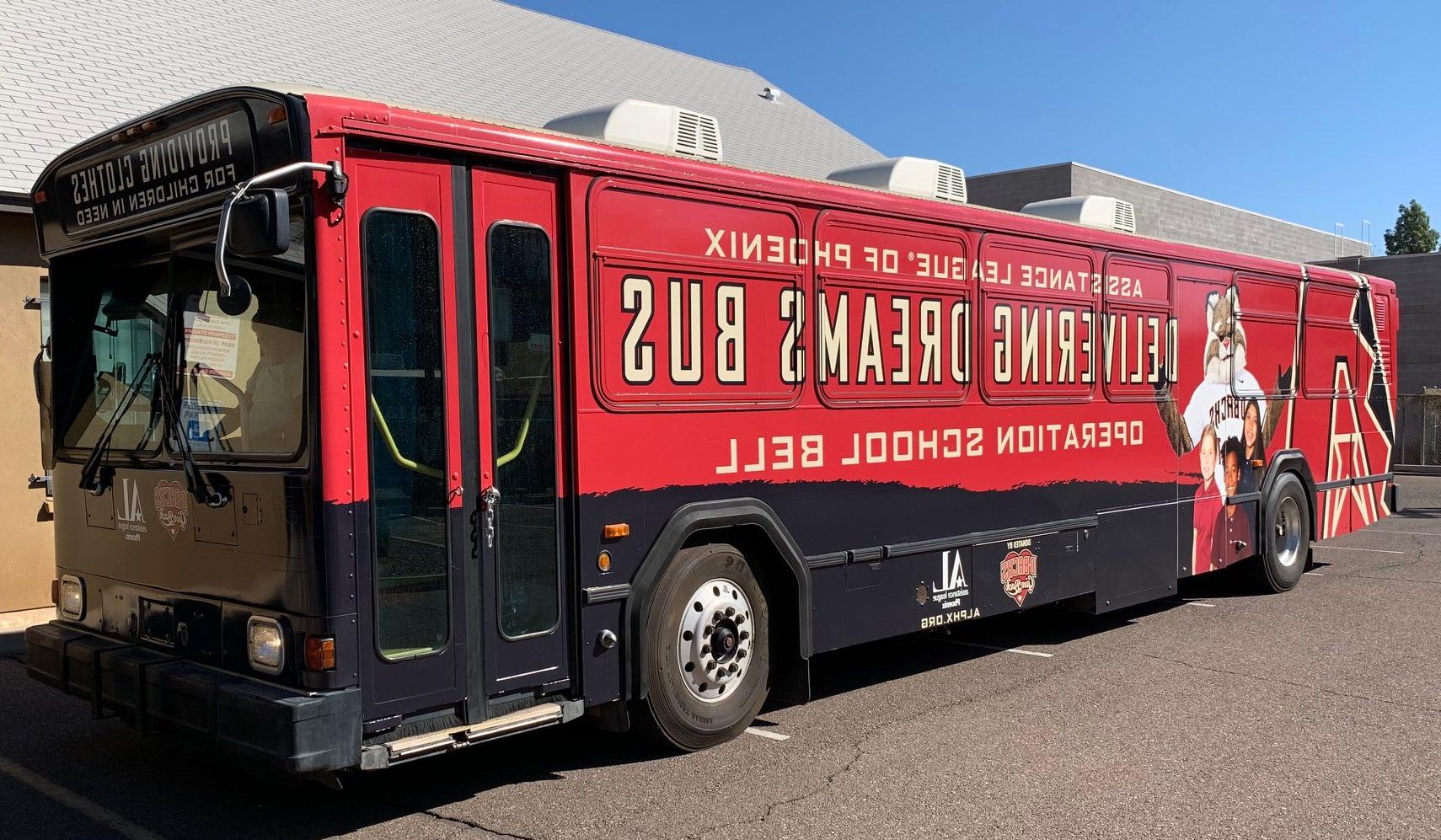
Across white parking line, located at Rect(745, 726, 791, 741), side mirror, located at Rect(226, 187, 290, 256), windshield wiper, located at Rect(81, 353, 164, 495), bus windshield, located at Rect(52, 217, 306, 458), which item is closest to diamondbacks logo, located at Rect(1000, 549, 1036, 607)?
white parking line, located at Rect(745, 726, 791, 741)

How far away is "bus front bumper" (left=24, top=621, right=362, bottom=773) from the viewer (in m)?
4.28

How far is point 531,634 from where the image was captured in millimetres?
5086

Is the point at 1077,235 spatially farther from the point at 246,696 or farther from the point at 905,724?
the point at 246,696

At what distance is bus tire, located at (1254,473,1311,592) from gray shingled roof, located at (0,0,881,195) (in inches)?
221

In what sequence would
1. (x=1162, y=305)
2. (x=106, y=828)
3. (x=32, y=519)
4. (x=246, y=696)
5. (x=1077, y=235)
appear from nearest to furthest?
(x=246, y=696) < (x=106, y=828) < (x=1077, y=235) < (x=1162, y=305) < (x=32, y=519)

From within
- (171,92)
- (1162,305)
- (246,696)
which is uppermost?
(171,92)

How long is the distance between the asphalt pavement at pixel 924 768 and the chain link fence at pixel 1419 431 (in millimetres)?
19940

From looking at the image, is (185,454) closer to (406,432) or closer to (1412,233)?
(406,432)

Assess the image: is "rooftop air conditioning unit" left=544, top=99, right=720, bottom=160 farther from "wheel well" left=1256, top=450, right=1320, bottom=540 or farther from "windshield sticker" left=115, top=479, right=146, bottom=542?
"wheel well" left=1256, top=450, right=1320, bottom=540

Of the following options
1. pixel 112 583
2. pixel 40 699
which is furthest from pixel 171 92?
pixel 112 583

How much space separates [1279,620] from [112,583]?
8.35m

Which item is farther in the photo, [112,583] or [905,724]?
[905,724]

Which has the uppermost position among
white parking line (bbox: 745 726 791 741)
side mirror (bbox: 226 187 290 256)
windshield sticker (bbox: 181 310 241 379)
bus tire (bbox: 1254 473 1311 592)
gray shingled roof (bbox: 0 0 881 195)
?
gray shingled roof (bbox: 0 0 881 195)

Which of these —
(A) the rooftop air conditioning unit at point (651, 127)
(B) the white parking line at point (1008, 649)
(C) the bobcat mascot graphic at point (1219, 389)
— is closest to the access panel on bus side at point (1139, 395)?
(C) the bobcat mascot graphic at point (1219, 389)
